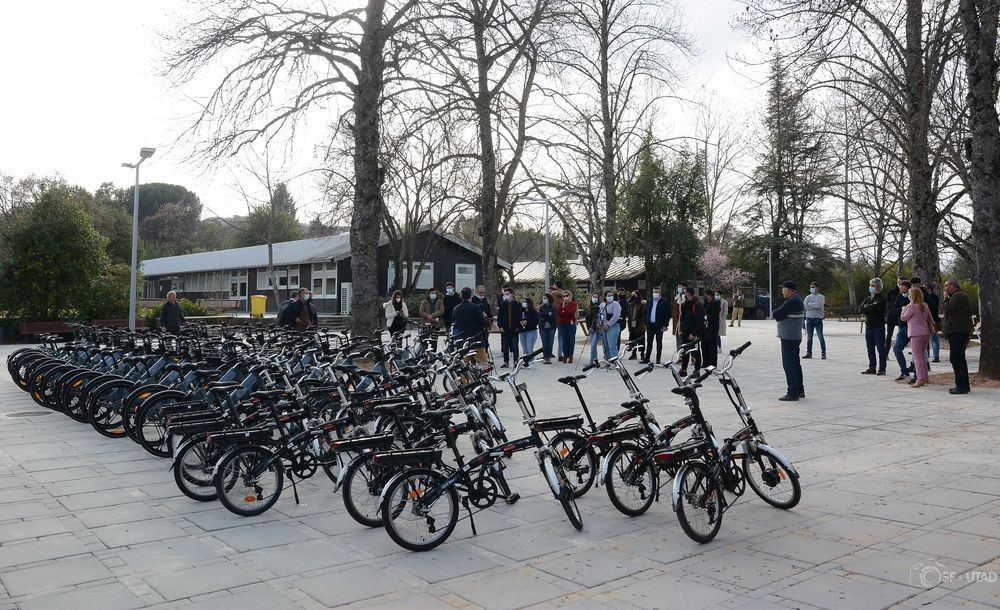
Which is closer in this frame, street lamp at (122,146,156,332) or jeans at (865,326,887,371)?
jeans at (865,326,887,371)

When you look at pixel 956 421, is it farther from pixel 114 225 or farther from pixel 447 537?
pixel 114 225

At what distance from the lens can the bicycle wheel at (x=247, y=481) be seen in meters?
5.88

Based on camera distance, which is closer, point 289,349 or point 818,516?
point 818,516

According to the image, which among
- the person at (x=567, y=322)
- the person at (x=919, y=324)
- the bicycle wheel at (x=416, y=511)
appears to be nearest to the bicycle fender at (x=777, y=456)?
the bicycle wheel at (x=416, y=511)

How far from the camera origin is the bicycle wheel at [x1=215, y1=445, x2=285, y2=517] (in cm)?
588

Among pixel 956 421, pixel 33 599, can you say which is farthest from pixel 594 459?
pixel 956 421

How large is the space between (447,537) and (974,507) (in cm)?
391

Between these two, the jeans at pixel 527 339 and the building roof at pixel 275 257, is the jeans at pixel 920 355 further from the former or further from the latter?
the building roof at pixel 275 257

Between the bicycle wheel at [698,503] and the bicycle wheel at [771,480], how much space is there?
2.50 ft

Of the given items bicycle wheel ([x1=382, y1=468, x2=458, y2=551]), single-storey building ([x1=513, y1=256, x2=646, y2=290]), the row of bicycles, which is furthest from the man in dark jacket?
single-storey building ([x1=513, y1=256, x2=646, y2=290])

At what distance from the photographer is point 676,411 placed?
430 inches

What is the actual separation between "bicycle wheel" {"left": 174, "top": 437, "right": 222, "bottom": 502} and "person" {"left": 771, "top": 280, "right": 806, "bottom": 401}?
8.42 meters

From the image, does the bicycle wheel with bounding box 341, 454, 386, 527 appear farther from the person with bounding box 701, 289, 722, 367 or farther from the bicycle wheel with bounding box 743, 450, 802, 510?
the person with bounding box 701, 289, 722, 367

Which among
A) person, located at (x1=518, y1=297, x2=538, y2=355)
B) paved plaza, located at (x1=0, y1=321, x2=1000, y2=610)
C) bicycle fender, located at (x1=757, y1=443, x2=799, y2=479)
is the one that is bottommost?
paved plaza, located at (x1=0, y1=321, x2=1000, y2=610)
